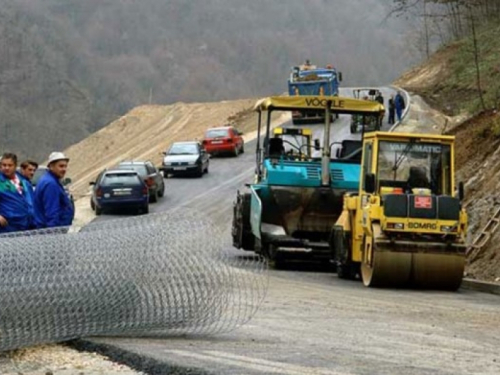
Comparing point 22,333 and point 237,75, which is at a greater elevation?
point 237,75

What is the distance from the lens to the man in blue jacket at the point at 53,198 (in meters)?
13.7

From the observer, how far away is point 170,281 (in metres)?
11.9

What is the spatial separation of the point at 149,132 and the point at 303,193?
54.0 metres

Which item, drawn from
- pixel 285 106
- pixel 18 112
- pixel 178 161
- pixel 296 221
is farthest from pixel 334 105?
pixel 18 112

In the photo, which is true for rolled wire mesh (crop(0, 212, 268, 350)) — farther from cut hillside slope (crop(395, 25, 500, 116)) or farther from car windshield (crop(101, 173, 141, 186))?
car windshield (crop(101, 173, 141, 186))

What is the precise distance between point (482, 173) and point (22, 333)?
19489mm

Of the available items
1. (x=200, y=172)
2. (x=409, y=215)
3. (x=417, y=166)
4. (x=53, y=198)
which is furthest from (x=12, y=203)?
(x=200, y=172)

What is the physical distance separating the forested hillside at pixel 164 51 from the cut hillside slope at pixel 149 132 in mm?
81255

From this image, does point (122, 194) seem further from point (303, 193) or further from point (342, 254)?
point (342, 254)

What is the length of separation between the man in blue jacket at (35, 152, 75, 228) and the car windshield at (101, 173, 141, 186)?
2594 cm

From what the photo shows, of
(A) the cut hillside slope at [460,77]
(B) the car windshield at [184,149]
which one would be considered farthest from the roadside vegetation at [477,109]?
(B) the car windshield at [184,149]

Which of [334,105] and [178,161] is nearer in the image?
[334,105]

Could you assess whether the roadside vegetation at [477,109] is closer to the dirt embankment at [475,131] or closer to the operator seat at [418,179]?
the dirt embankment at [475,131]

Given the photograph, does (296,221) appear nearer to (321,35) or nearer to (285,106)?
(285,106)
